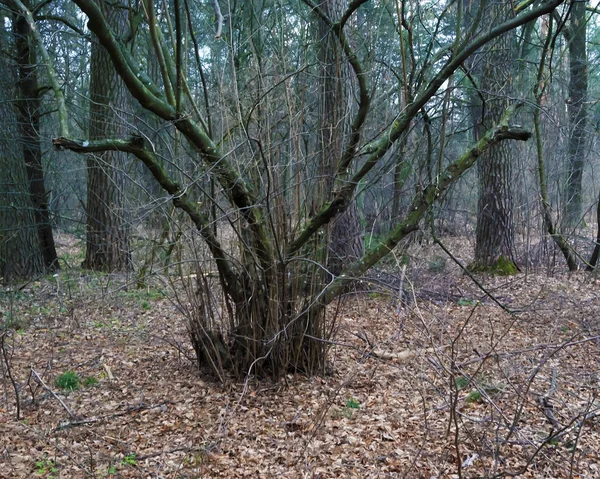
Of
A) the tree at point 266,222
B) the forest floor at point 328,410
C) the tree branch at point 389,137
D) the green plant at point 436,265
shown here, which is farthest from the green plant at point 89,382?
the green plant at point 436,265

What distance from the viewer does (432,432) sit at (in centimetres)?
362

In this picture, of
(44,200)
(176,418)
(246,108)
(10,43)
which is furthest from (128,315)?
(10,43)

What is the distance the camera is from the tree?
389 centimetres

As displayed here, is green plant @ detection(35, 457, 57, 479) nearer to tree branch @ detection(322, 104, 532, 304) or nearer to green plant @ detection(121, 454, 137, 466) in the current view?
green plant @ detection(121, 454, 137, 466)

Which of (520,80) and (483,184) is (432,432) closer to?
(483,184)

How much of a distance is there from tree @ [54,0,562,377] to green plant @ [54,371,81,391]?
3.52 ft

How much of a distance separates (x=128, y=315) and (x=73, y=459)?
345 centimetres

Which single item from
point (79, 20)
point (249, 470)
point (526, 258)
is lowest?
point (249, 470)

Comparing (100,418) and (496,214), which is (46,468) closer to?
(100,418)

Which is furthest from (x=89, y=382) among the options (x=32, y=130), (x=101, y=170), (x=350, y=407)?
(x=32, y=130)

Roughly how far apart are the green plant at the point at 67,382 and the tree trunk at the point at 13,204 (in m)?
4.37

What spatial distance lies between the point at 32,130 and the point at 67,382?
20.8 feet

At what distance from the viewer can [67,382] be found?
14.7 ft

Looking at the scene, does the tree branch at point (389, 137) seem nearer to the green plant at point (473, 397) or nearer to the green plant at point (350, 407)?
the green plant at point (350, 407)
